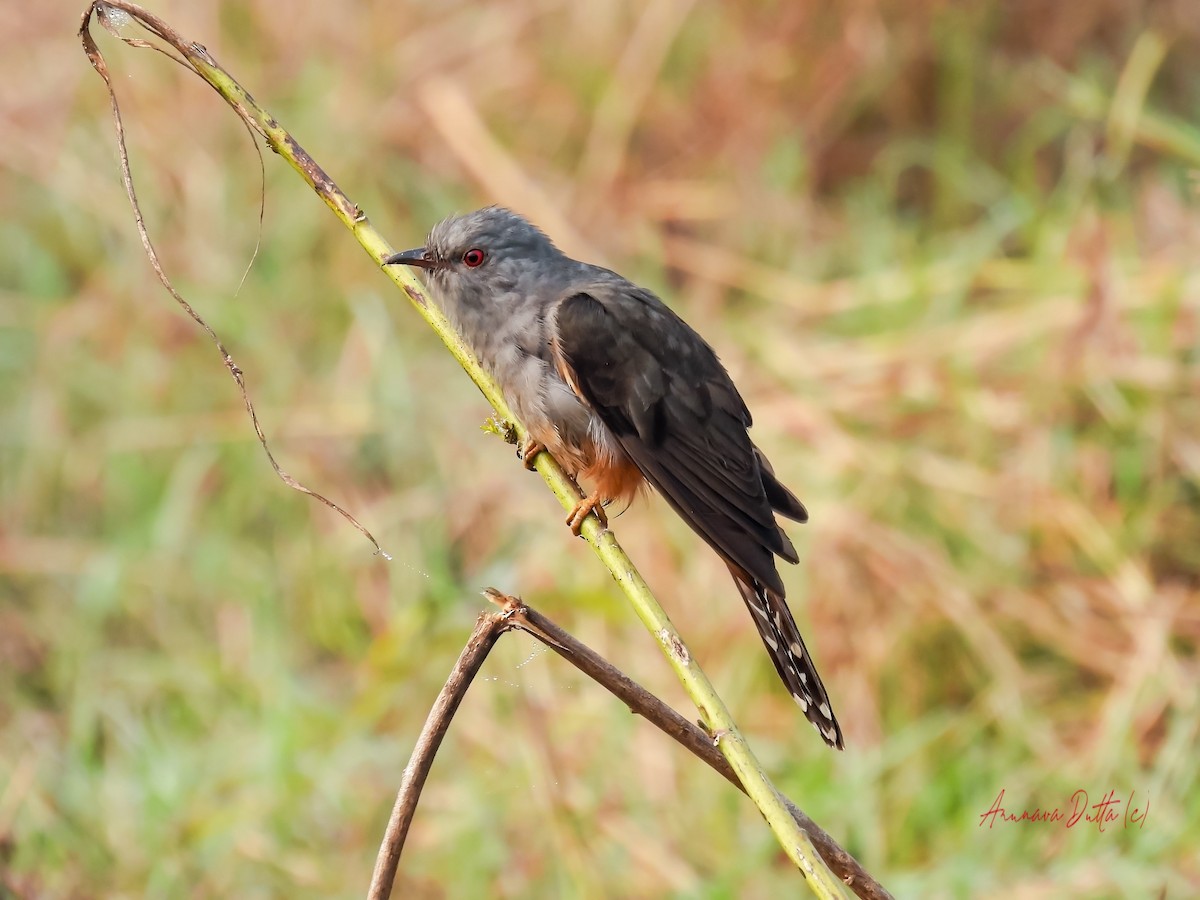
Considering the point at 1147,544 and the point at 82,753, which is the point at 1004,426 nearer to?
the point at 1147,544

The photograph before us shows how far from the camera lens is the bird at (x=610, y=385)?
9.92 feet

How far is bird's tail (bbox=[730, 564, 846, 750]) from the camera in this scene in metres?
2.65

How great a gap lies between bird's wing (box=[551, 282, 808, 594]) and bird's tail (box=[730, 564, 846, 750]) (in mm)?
99

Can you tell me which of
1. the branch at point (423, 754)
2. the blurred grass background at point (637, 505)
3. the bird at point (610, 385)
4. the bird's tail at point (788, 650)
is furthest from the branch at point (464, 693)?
the blurred grass background at point (637, 505)

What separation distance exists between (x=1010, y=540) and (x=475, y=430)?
7.69 feet

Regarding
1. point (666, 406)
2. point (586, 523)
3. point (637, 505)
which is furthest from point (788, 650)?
point (637, 505)

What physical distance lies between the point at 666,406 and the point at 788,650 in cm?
69

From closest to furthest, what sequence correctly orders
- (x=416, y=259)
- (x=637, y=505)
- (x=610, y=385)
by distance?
(x=610, y=385)
(x=416, y=259)
(x=637, y=505)

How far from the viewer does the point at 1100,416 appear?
5.26 meters

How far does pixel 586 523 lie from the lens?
7.10ft

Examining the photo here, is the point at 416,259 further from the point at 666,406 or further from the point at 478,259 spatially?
the point at 666,406

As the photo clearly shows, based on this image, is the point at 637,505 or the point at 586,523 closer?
the point at 586,523

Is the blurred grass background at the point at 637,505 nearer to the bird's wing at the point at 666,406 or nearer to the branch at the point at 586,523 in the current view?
the bird's wing at the point at 666,406

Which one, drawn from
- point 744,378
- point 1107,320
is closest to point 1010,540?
point 1107,320
